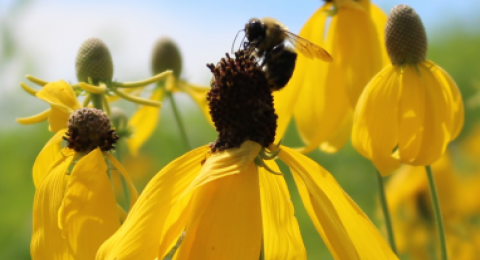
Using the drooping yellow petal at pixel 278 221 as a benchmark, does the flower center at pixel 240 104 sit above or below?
above

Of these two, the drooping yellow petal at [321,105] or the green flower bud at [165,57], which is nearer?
the drooping yellow petal at [321,105]

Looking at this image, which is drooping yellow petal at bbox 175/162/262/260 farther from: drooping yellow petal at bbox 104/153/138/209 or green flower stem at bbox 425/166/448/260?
green flower stem at bbox 425/166/448/260

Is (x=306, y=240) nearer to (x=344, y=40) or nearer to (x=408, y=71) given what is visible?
(x=344, y=40)

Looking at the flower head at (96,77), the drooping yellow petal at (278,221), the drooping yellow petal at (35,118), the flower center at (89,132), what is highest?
the flower head at (96,77)

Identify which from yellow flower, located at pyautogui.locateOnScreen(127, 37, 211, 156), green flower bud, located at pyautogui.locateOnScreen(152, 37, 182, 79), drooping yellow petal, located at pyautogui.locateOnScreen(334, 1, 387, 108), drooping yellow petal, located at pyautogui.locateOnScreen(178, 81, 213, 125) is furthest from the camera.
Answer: green flower bud, located at pyautogui.locateOnScreen(152, 37, 182, 79)

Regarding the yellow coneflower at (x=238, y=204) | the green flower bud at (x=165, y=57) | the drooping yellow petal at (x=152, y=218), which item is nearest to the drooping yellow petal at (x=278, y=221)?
the yellow coneflower at (x=238, y=204)

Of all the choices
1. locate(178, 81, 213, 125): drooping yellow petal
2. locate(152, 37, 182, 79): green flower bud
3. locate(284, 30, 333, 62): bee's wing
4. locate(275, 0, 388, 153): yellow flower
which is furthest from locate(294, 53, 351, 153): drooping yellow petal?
locate(152, 37, 182, 79): green flower bud

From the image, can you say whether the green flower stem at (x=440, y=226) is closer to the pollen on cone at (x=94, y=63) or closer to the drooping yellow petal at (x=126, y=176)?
the drooping yellow petal at (x=126, y=176)
